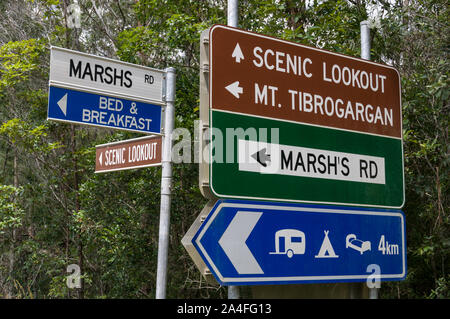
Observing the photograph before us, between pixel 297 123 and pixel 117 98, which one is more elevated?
pixel 117 98

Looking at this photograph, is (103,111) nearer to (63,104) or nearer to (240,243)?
(63,104)

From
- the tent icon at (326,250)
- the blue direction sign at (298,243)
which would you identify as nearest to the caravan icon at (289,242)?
the blue direction sign at (298,243)

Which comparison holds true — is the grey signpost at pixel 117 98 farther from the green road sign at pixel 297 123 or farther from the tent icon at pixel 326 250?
the tent icon at pixel 326 250

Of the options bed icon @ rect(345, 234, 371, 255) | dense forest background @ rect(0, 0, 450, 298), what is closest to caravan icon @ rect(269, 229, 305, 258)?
bed icon @ rect(345, 234, 371, 255)

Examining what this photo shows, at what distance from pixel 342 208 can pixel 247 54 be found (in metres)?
1.06

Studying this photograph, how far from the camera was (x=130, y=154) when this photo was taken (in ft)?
15.7

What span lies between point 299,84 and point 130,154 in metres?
2.04

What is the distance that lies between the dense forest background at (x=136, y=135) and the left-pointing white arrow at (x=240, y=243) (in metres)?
3.96

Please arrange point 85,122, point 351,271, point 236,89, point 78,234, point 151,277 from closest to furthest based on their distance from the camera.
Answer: point 236,89, point 351,271, point 85,122, point 151,277, point 78,234

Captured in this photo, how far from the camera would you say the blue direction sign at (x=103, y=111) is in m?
3.90

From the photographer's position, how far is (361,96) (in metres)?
3.50

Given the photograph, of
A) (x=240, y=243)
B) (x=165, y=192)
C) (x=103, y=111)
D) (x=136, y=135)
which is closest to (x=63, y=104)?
(x=103, y=111)

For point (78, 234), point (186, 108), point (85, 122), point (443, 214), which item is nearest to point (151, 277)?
point (78, 234)

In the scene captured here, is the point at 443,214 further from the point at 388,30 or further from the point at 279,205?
the point at 279,205
